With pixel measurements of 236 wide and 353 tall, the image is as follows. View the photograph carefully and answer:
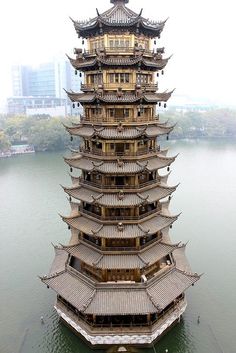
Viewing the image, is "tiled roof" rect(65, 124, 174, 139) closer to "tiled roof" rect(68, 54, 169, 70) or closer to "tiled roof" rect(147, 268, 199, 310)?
"tiled roof" rect(68, 54, 169, 70)

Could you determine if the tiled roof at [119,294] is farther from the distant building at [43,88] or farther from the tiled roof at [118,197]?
the distant building at [43,88]

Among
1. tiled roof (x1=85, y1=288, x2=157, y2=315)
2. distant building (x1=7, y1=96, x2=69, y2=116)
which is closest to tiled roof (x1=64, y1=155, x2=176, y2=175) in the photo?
tiled roof (x1=85, y1=288, x2=157, y2=315)

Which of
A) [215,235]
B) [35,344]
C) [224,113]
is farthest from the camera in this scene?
[224,113]

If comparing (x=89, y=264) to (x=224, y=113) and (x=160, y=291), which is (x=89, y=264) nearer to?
(x=160, y=291)

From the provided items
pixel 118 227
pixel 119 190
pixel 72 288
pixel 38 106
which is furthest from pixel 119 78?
pixel 38 106

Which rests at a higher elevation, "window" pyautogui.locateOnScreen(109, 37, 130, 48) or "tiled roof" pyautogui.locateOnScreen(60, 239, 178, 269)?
"window" pyautogui.locateOnScreen(109, 37, 130, 48)

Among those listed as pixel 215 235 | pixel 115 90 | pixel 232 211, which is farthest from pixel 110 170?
pixel 232 211
